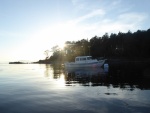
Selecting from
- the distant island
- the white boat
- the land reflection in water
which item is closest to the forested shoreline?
the distant island

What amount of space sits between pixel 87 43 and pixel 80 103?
152594 mm

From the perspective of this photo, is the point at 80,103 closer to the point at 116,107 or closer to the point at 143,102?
the point at 116,107

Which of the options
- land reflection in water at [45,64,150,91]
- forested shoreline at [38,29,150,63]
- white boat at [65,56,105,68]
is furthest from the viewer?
forested shoreline at [38,29,150,63]

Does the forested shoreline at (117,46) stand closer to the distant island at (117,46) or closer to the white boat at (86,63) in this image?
the distant island at (117,46)

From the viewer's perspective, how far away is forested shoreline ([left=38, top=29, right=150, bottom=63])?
451ft

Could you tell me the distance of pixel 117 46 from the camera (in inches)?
6063

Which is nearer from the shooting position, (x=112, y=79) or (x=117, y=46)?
(x=112, y=79)

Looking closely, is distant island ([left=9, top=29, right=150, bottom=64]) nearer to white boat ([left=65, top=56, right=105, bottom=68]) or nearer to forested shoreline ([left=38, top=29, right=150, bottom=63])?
forested shoreline ([left=38, top=29, right=150, bottom=63])

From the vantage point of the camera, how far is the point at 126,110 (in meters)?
16.8

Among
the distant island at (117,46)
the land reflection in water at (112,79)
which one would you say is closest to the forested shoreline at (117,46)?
the distant island at (117,46)

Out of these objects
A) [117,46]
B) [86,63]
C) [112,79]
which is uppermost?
[117,46]

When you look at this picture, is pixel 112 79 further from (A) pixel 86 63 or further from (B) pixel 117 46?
(B) pixel 117 46

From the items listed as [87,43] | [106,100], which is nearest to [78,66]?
[106,100]

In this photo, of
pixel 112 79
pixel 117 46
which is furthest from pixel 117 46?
pixel 112 79
